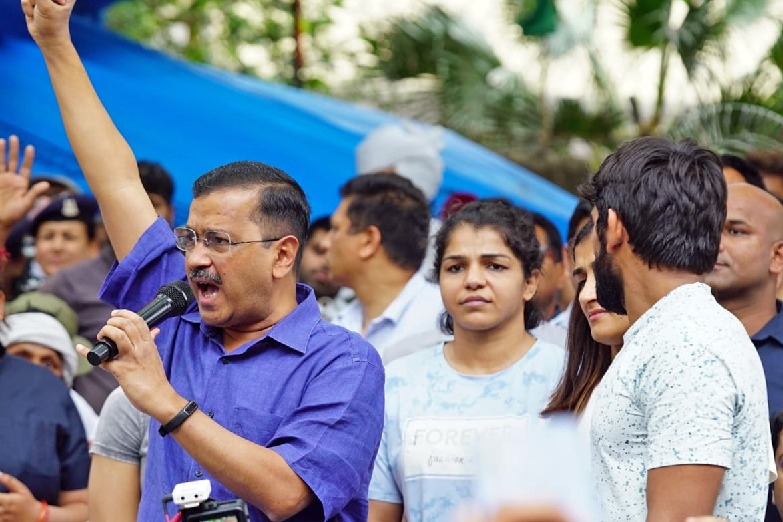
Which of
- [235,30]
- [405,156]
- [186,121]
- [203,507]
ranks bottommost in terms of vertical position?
[203,507]

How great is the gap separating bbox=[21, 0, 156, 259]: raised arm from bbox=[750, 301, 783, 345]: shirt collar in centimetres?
195

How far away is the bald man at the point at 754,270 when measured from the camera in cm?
417

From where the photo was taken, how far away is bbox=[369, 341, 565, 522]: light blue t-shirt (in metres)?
3.94

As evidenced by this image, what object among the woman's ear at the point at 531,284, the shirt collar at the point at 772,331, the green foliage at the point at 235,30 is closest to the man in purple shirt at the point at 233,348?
the woman's ear at the point at 531,284

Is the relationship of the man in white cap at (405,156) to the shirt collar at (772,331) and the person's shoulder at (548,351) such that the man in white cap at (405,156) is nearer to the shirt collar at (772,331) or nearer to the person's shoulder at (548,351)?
the person's shoulder at (548,351)

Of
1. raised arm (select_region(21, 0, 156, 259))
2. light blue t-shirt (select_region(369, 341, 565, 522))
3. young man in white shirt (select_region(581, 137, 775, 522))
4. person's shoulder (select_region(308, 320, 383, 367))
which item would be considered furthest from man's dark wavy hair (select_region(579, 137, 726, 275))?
light blue t-shirt (select_region(369, 341, 565, 522))

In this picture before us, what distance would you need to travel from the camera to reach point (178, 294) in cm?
304

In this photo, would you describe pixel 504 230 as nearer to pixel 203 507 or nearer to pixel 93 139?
pixel 93 139

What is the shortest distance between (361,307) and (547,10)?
4.97 m

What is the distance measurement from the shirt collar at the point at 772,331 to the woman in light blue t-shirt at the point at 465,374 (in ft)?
1.99

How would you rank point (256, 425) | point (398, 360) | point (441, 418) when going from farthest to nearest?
point (398, 360) < point (441, 418) < point (256, 425)

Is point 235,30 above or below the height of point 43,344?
above

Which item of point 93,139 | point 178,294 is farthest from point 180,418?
point 93,139

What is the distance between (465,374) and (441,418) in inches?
7.4
